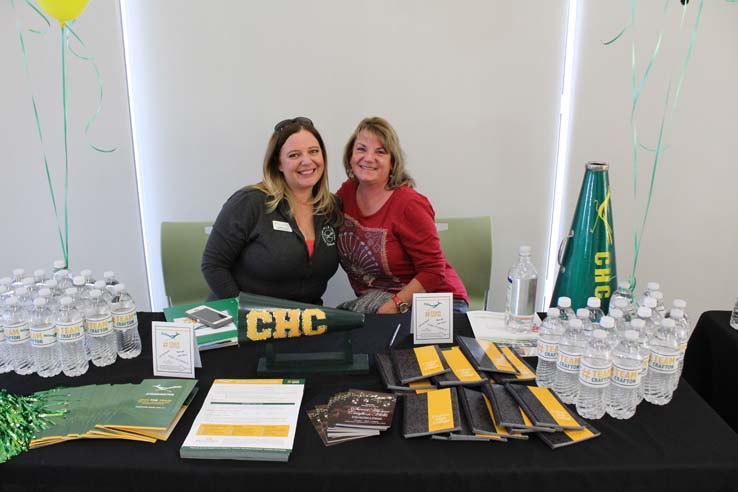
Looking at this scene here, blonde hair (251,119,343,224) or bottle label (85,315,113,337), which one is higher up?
blonde hair (251,119,343,224)

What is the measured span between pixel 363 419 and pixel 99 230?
Result: 86.5 inches

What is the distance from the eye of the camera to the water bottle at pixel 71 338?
125 centimetres

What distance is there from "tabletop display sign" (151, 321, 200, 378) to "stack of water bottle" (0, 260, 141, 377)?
0.43ft

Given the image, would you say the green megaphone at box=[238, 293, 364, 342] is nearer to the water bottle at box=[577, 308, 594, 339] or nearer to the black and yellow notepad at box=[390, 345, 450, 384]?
the black and yellow notepad at box=[390, 345, 450, 384]

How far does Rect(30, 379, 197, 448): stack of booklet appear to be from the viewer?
1073mm

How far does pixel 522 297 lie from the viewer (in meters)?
1.54

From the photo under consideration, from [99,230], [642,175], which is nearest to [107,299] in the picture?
[99,230]

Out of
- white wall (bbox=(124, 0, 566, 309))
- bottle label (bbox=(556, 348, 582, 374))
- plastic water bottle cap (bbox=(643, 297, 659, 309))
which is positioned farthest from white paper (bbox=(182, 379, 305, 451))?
white wall (bbox=(124, 0, 566, 309))

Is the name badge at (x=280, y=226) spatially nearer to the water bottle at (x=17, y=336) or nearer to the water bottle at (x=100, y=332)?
the water bottle at (x=100, y=332)

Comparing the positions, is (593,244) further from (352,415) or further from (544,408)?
(352,415)

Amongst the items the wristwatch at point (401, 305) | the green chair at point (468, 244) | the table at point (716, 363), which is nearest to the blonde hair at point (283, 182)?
the wristwatch at point (401, 305)

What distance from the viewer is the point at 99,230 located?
2.73 m

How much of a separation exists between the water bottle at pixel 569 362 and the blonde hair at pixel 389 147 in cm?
102

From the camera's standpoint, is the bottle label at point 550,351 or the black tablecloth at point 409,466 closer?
the black tablecloth at point 409,466
